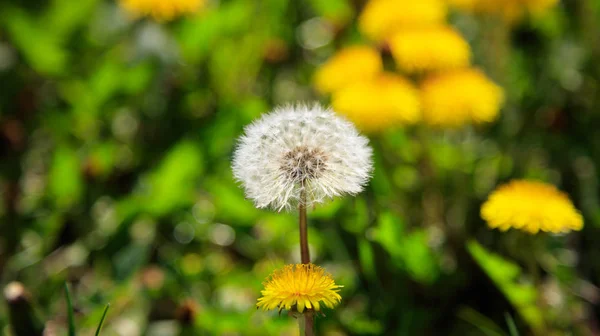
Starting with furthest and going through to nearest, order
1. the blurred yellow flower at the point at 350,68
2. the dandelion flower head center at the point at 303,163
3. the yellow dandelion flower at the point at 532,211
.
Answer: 1. the blurred yellow flower at the point at 350,68
2. the yellow dandelion flower at the point at 532,211
3. the dandelion flower head center at the point at 303,163

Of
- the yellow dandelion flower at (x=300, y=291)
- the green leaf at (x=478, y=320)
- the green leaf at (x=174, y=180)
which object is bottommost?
the yellow dandelion flower at (x=300, y=291)

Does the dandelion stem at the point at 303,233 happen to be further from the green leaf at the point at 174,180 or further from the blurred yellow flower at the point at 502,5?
the blurred yellow flower at the point at 502,5

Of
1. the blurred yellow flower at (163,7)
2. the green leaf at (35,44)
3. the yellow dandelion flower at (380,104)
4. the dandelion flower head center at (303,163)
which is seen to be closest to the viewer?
the dandelion flower head center at (303,163)

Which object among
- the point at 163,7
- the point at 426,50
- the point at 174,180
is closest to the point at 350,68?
the point at 426,50

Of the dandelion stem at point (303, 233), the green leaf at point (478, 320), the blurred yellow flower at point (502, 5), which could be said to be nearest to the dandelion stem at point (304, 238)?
the dandelion stem at point (303, 233)

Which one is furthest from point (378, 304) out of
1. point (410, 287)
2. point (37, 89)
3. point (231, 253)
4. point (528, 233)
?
point (37, 89)

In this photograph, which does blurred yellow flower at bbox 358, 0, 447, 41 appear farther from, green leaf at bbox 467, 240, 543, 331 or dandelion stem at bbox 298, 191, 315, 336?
dandelion stem at bbox 298, 191, 315, 336
